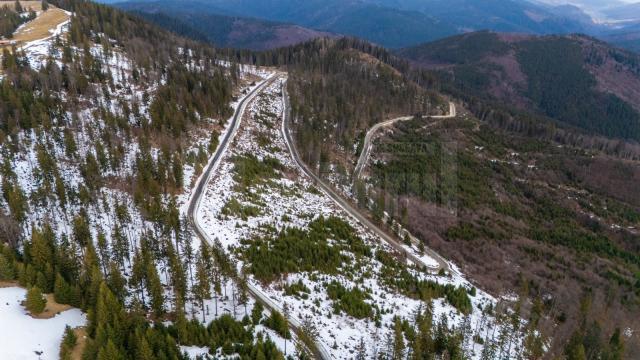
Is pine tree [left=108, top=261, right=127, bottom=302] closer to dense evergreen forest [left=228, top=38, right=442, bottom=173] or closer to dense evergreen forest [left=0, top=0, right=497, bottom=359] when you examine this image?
dense evergreen forest [left=0, top=0, right=497, bottom=359]

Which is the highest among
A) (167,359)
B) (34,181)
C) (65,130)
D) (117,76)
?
(117,76)

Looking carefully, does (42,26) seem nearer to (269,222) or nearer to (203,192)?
(203,192)

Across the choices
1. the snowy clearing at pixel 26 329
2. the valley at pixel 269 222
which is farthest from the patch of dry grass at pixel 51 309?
the snowy clearing at pixel 26 329

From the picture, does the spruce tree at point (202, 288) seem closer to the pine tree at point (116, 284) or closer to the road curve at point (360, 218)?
the pine tree at point (116, 284)

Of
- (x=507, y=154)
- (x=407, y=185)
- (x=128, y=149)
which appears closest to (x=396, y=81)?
(x=507, y=154)

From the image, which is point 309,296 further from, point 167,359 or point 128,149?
point 128,149
